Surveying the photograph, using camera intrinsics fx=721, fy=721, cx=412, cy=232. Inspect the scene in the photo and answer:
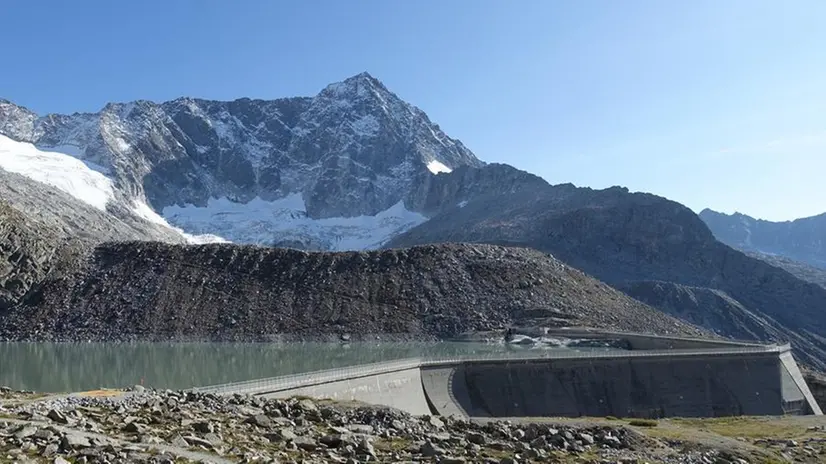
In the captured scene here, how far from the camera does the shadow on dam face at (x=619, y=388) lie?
68.2 m

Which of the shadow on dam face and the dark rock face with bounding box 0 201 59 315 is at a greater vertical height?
the dark rock face with bounding box 0 201 59 315

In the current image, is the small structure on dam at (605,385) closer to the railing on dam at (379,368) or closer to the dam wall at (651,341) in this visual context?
the railing on dam at (379,368)

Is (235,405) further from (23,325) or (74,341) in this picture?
(23,325)

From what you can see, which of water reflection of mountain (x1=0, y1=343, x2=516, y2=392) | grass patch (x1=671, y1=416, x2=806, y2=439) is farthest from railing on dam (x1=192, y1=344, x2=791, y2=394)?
Result: water reflection of mountain (x1=0, y1=343, x2=516, y2=392)

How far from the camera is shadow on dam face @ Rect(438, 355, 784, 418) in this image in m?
68.2

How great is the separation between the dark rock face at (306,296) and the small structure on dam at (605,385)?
51955 millimetres

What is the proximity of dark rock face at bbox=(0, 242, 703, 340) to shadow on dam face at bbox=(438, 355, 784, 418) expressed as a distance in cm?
5238

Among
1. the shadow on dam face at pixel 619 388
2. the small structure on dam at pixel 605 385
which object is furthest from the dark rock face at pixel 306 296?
the shadow on dam face at pixel 619 388

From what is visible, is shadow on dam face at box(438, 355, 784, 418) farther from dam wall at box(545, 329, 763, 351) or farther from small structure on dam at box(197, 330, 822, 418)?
dam wall at box(545, 329, 763, 351)

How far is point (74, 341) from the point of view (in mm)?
118812

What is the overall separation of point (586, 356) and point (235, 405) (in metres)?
48.7

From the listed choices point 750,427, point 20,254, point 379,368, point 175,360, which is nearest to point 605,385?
point 750,427

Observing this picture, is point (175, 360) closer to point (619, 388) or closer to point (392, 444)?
point (619, 388)

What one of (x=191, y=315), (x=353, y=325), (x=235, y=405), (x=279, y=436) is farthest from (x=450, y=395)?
(x=191, y=315)
